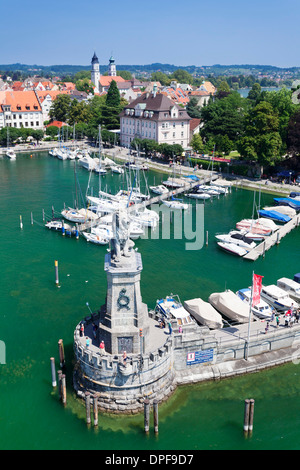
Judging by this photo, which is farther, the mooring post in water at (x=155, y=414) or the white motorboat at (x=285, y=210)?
the white motorboat at (x=285, y=210)

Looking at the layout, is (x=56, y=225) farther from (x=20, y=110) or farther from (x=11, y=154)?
(x=20, y=110)

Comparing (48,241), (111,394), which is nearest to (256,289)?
(111,394)

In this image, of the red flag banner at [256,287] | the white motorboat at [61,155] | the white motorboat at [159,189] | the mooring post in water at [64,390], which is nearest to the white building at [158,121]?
the white motorboat at [61,155]

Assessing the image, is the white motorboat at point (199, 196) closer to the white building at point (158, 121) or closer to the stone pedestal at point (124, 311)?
the white building at point (158, 121)

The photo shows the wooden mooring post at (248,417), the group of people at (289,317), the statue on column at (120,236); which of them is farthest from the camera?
the group of people at (289,317)
